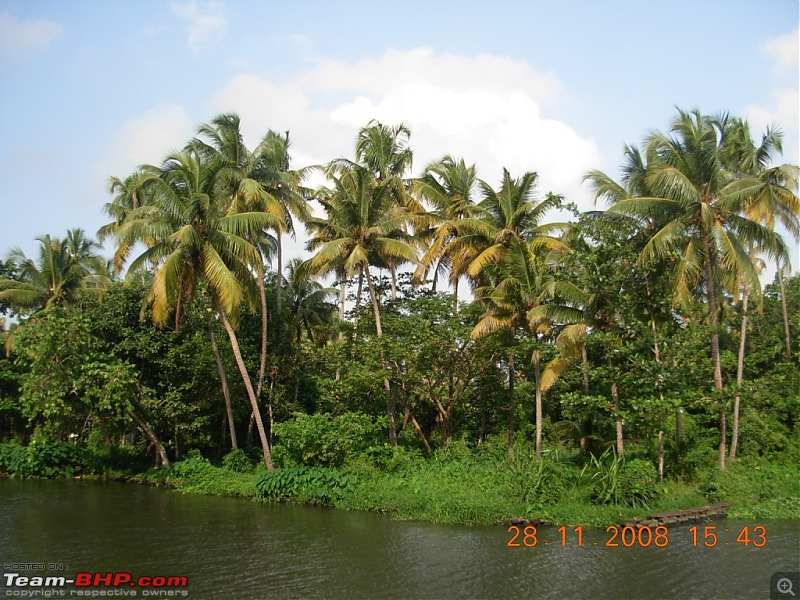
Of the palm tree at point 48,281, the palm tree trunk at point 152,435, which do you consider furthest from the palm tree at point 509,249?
the palm tree at point 48,281

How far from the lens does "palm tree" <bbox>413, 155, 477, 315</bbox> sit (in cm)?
2288

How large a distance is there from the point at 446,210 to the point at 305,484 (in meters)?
11.4

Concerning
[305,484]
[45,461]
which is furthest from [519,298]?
[45,461]

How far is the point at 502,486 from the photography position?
16266 millimetres

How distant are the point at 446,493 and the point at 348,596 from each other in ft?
23.2

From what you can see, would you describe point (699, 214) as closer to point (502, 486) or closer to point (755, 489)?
point (755, 489)

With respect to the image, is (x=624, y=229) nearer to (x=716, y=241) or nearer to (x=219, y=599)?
(x=716, y=241)

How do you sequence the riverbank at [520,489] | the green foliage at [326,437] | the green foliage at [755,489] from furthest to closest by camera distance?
the green foliage at [326,437], the green foliage at [755,489], the riverbank at [520,489]

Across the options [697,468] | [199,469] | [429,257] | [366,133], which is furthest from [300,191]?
[697,468]

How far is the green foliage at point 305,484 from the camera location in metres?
17.8

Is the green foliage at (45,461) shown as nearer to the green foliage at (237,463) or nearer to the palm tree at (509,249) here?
the green foliage at (237,463)

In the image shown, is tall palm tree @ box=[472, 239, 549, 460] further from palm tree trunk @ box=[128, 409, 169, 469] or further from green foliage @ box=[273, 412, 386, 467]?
palm tree trunk @ box=[128, 409, 169, 469]

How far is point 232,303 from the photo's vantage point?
722 inches

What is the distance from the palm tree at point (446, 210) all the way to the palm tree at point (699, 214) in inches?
242
